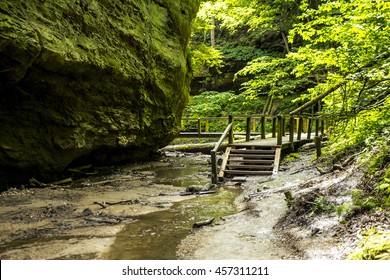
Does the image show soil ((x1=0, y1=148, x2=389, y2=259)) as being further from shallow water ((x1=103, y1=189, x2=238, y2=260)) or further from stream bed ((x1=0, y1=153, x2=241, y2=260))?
shallow water ((x1=103, y1=189, x2=238, y2=260))

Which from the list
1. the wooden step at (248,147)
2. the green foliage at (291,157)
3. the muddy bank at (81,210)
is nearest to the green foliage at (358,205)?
the muddy bank at (81,210)

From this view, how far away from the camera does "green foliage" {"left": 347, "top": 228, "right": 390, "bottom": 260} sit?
123 inches

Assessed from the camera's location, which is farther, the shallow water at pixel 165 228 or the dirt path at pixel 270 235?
the shallow water at pixel 165 228

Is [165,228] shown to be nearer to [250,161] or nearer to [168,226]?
[168,226]

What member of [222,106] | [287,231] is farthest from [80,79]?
[222,106]

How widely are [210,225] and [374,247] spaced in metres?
3.26

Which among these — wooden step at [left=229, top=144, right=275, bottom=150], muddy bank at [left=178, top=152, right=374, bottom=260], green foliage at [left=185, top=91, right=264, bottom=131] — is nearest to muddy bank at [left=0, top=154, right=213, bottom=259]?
wooden step at [left=229, top=144, right=275, bottom=150]

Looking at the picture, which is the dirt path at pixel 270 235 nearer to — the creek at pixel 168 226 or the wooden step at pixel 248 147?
the creek at pixel 168 226

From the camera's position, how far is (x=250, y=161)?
11844 mm

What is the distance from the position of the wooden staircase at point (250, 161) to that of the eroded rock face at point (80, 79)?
11.4 ft

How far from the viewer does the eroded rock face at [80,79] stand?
748cm

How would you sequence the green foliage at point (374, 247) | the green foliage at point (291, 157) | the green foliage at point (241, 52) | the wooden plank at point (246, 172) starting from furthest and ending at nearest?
the green foliage at point (241, 52), the green foliage at point (291, 157), the wooden plank at point (246, 172), the green foliage at point (374, 247)

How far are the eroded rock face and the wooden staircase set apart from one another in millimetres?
3461

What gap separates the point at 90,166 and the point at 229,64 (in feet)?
55.4
